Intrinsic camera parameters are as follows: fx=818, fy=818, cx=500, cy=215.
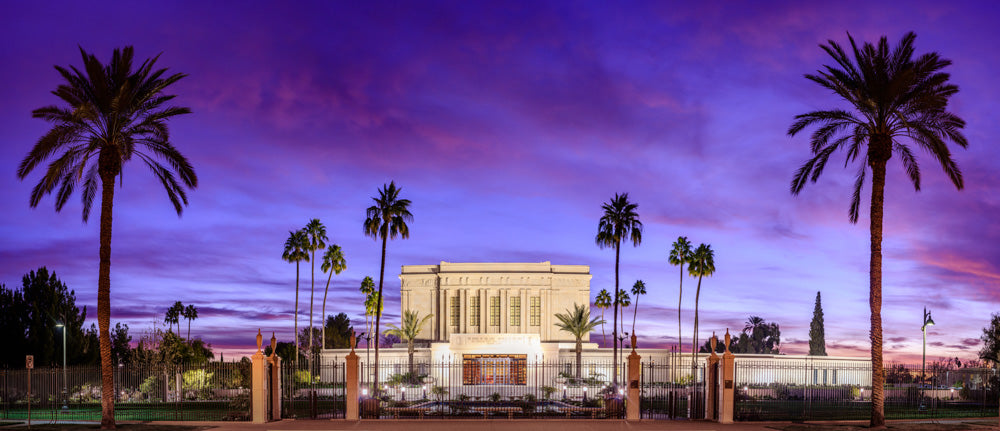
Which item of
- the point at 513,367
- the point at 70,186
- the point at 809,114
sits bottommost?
the point at 513,367

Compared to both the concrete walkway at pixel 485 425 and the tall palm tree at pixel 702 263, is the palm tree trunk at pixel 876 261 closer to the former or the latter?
the concrete walkway at pixel 485 425

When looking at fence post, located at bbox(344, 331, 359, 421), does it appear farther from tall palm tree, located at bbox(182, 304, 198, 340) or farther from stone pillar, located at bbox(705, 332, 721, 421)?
tall palm tree, located at bbox(182, 304, 198, 340)

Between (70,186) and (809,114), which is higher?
(809,114)

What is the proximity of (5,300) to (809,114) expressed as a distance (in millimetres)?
53138

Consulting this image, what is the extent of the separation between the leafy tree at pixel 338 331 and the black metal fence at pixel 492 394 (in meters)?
47.6

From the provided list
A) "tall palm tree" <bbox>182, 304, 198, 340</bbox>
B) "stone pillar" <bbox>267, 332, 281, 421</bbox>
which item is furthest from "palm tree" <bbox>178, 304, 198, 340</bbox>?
"stone pillar" <bbox>267, 332, 281, 421</bbox>

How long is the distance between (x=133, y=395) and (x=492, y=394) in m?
22.0

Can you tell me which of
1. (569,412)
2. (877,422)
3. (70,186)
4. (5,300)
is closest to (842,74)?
(877,422)

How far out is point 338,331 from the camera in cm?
12875

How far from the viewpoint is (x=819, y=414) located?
38.8 metres

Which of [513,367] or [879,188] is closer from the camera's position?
[879,188]

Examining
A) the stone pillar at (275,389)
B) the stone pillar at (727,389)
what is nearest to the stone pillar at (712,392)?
the stone pillar at (727,389)

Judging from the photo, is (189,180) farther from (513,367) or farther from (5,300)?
(513,367)

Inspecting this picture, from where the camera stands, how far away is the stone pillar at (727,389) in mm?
29516
